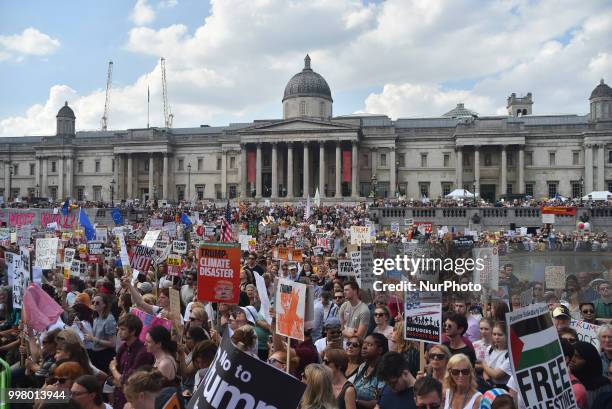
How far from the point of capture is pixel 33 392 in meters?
5.71

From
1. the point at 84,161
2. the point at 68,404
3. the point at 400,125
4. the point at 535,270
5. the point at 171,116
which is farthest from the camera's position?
the point at 171,116

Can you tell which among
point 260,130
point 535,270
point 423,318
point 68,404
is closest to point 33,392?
point 68,404

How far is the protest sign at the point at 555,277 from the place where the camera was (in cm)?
1225

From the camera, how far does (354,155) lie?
6912 centimetres

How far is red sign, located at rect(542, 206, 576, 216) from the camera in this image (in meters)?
43.8

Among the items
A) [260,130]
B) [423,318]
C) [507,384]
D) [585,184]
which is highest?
[260,130]

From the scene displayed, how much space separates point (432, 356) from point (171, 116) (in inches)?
5031

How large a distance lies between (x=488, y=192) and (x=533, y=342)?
2702 inches

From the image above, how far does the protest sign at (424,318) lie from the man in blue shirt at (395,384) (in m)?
2.01

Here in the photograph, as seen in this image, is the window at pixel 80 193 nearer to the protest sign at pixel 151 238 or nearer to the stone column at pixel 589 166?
the stone column at pixel 589 166

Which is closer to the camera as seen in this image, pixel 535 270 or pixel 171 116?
pixel 535 270

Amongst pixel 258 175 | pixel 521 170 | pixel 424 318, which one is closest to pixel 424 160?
pixel 521 170

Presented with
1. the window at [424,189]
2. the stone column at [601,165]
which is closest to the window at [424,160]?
the window at [424,189]

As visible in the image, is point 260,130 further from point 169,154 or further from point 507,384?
point 507,384
